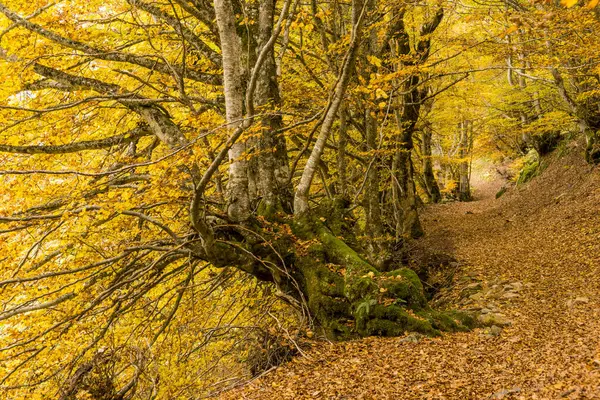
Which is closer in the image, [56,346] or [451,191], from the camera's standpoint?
[56,346]

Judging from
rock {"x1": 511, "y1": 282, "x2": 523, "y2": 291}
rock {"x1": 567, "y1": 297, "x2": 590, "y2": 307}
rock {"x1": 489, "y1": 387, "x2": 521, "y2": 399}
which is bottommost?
rock {"x1": 511, "y1": 282, "x2": 523, "y2": 291}

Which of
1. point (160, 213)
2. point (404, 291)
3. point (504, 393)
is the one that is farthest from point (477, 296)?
point (160, 213)

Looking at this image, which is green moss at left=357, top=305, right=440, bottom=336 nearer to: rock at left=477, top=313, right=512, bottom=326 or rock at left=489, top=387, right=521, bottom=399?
rock at left=477, top=313, right=512, bottom=326

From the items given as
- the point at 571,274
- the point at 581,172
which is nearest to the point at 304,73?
the point at 571,274

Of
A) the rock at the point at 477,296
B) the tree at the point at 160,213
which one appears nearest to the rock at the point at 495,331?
the tree at the point at 160,213

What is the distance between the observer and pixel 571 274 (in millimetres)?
8773

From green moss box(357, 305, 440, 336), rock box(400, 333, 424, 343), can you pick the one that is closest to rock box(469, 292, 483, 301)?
green moss box(357, 305, 440, 336)

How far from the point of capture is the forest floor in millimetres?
4508

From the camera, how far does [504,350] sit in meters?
5.61

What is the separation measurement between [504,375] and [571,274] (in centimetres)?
512

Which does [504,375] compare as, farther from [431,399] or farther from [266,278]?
[266,278]

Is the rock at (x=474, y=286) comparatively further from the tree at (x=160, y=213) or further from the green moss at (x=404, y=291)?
the green moss at (x=404, y=291)

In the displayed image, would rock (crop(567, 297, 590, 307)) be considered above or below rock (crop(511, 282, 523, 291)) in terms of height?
above

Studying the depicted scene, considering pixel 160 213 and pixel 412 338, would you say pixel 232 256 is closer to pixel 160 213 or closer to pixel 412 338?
pixel 160 213
